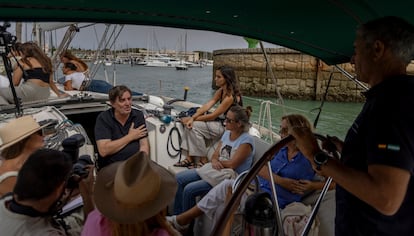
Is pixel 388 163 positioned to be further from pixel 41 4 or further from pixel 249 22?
pixel 41 4

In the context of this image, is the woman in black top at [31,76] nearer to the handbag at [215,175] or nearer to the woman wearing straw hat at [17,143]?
the woman wearing straw hat at [17,143]

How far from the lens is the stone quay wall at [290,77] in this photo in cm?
2083

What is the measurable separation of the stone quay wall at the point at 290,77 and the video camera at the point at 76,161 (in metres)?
18.4

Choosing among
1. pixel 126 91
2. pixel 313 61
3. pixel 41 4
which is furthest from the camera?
pixel 313 61

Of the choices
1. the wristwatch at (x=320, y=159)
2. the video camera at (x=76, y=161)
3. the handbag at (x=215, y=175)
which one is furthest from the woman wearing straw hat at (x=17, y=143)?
the wristwatch at (x=320, y=159)

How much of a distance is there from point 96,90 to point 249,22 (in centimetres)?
458

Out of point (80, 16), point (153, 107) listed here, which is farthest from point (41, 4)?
point (153, 107)

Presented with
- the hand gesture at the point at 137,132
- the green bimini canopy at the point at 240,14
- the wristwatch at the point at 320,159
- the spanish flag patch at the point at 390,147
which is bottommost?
the hand gesture at the point at 137,132

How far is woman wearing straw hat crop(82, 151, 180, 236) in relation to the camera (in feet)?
4.06

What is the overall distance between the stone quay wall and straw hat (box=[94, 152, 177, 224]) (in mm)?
19163

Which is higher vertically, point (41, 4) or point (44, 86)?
point (41, 4)

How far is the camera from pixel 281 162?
250 centimetres

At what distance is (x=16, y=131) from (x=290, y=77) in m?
21.7

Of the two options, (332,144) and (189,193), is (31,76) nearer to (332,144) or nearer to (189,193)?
(189,193)
